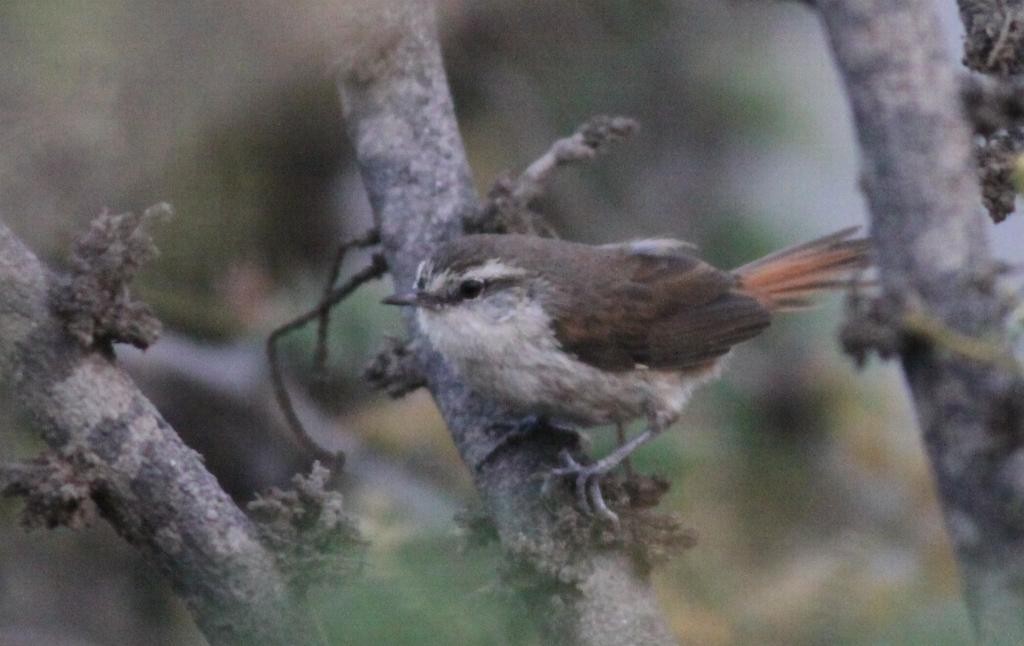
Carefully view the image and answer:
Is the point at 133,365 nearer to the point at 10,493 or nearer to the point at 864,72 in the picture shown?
the point at 10,493

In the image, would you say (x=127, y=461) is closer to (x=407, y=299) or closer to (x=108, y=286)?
(x=108, y=286)

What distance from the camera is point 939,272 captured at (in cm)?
171

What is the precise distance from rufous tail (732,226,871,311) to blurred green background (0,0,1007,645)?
305 millimetres

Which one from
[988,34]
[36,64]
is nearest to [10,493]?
[36,64]

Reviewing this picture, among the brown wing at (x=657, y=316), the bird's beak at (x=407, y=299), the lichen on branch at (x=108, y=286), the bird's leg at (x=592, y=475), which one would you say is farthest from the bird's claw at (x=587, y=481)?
the lichen on branch at (x=108, y=286)

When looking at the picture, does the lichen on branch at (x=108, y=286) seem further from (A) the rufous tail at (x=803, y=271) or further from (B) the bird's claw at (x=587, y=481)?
(A) the rufous tail at (x=803, y=271)

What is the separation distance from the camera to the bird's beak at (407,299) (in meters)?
3.79

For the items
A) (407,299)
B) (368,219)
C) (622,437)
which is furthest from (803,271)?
(368,219)

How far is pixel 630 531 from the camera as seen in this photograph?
2.98m

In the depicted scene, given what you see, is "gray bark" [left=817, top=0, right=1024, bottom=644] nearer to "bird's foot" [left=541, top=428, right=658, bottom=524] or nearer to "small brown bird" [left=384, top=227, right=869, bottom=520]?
"bird's foot" [left=541, top=428, right=658, bottom=524]

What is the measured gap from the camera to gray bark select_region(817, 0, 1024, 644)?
1613 millimetres

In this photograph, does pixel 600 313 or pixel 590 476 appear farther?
pixel 600 313

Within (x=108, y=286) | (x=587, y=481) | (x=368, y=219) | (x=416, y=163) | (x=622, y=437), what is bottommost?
(x=587, y=481)

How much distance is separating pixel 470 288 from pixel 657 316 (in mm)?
614
